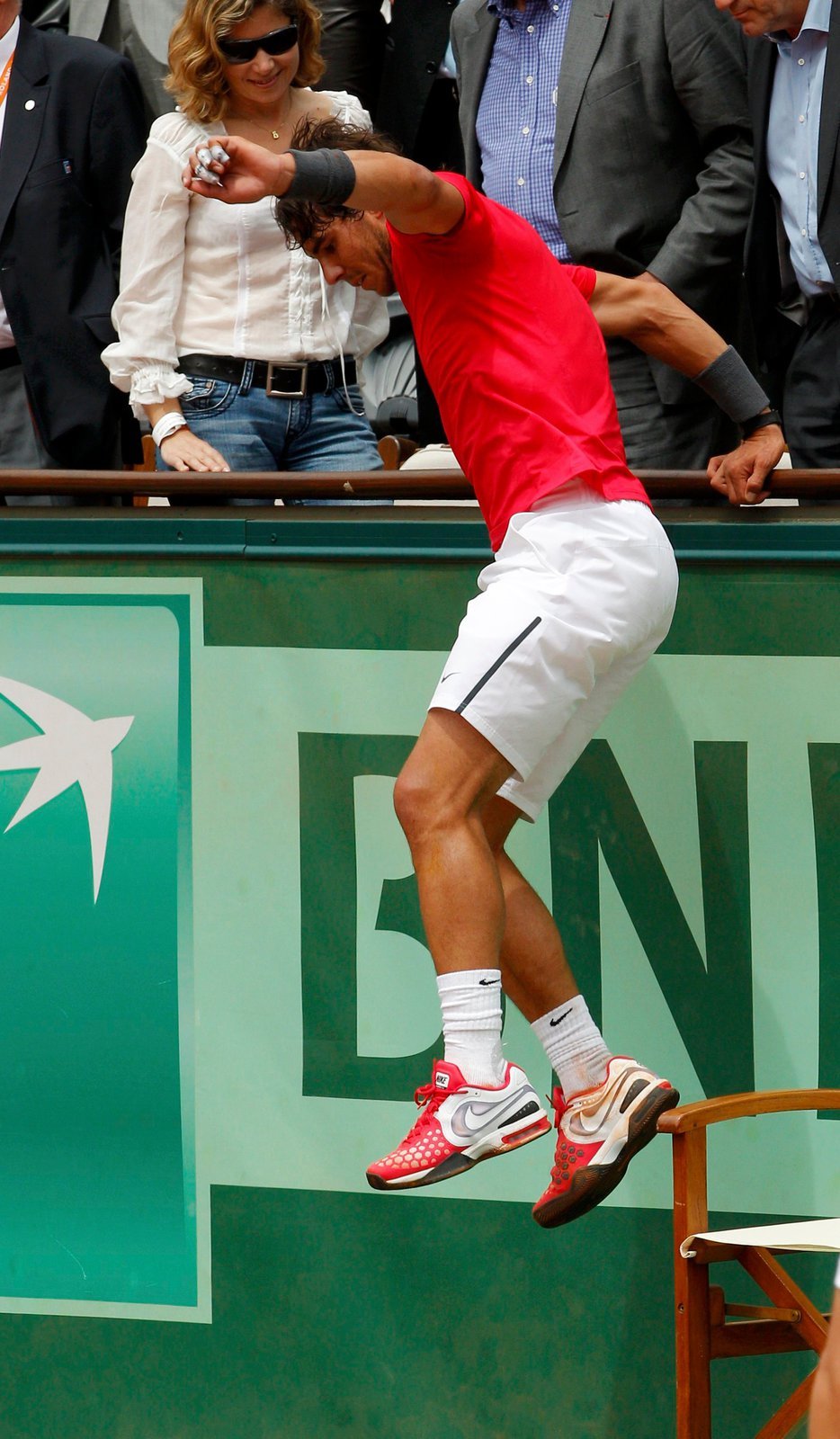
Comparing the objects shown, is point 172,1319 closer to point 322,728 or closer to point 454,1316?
point 454,1316

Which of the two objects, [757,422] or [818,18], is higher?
[818,18]

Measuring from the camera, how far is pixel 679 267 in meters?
3.91

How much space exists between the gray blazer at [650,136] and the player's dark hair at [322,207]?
3.07 ft

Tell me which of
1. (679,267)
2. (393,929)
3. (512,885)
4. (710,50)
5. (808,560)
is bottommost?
(393,929)

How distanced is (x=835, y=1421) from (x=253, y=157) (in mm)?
1970

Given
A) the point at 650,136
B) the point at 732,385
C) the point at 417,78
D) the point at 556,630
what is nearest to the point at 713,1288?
the point at 556,630

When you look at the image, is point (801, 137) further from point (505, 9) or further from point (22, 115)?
point (22, 115)

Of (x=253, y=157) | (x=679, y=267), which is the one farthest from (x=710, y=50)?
(x=253, y=157)

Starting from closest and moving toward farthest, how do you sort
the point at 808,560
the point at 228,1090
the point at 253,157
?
the point at 253,157
the point at 808,560
the point at 228,1090

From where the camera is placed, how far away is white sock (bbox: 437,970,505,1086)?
110 inches

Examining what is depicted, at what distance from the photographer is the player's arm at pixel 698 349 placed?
3.33 meters

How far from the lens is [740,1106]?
306cm

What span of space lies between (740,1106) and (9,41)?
3316 mm

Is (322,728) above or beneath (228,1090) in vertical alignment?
above
